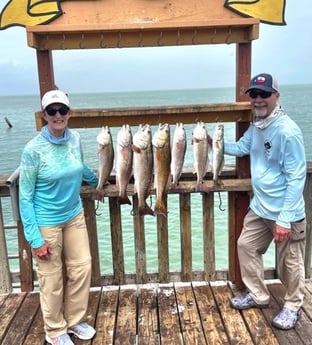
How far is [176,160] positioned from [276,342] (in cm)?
149

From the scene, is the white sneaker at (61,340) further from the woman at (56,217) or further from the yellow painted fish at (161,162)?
the yellow painted fish at (161,162)

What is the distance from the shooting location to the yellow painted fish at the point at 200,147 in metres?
2.93

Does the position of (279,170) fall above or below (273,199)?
above

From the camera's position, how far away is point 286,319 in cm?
289

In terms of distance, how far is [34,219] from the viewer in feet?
8.38

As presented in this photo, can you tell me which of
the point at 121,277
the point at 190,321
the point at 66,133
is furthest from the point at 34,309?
the point at 66,133

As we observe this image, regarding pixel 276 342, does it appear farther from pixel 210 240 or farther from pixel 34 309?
pixel 34 309

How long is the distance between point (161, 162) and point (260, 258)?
44.4 inches

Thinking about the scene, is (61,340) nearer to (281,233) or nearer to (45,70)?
(281,233)

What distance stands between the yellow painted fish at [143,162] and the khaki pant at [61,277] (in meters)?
0.49

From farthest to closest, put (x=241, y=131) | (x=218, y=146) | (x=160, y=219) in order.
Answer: (x=160, y=219), (x=241, y=131), (x=218, y=146)

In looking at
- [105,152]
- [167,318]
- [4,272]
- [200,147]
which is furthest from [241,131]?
[4,272]

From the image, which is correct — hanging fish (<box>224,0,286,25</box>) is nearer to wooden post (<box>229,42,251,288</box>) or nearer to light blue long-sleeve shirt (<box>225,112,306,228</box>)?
wooden post (<box>229,42,251,288</box>)

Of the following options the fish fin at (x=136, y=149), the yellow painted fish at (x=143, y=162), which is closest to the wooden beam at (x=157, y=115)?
the yellow painted fish at (x=143, y=162)
